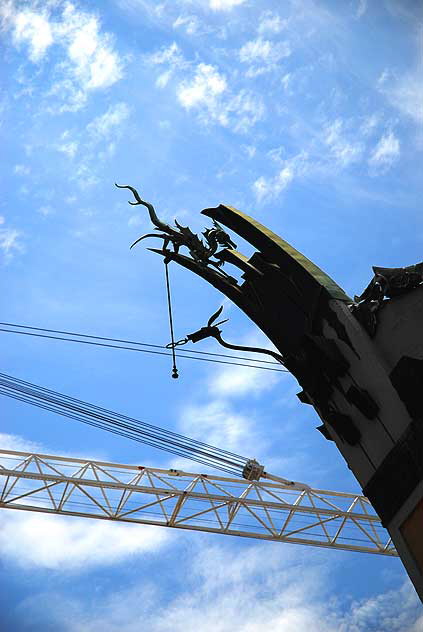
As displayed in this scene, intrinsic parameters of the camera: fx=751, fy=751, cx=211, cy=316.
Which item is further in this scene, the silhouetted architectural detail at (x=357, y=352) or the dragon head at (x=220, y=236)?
the dragon head at (x=220, y=236)

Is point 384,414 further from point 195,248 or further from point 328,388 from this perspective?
point 195,248

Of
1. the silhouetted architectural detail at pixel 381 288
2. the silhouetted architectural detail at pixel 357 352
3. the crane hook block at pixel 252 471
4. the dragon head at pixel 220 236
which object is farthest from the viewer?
the crane hook block at pixel 252 471

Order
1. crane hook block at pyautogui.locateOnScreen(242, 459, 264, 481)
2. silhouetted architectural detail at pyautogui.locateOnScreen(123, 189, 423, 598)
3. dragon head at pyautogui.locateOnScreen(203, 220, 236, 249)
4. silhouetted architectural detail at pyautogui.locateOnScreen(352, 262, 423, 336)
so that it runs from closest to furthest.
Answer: silhouetted architectural detail at pyautogui.locateOnScreen(123, 189, 423, 598), silhouetted architectural detail at pyautogui.locateOnScreen(352, 262, 423, 336), dragon head at pyautogui.locateOnScreen(203, 220, 236, 249), crane hook block at pyautogui.locateOnScreen(242, 459, 264, 481)

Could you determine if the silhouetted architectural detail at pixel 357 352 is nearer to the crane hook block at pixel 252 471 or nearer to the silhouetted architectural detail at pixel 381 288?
the silhouetted architectural detail at pixel 381 288

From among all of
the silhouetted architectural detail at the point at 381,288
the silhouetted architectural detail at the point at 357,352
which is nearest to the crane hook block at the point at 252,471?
the silhouetted architectural detail at the point at 357,352

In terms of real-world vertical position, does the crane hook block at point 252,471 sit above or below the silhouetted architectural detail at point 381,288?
above

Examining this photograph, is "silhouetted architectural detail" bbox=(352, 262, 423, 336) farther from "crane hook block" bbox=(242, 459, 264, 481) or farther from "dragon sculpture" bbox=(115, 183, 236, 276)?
"crane hook block" bbox=(242, 459, 264, 481)

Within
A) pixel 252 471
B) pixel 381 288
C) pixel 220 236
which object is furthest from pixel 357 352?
pixel 252 471

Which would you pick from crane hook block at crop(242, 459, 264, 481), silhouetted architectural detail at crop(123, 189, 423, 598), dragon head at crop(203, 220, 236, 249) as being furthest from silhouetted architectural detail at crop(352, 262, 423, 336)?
crane hook block at crop(242, 459, 264, 481)

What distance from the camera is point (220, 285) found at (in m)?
17.8

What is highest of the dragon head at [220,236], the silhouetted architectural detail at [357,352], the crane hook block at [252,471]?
the crane hook block at [252,471]

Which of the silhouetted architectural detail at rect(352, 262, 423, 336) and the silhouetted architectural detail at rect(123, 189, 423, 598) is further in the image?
the silhouetted architectural detail at rect(352, 262, 423, 336)

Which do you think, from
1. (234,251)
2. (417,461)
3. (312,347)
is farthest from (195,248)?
(417,461)

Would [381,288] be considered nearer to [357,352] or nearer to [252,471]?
[357,352]
